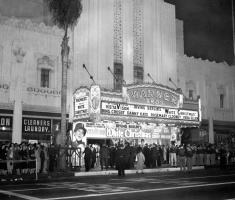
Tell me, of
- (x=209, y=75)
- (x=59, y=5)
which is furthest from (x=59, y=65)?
(x=209, y=75)

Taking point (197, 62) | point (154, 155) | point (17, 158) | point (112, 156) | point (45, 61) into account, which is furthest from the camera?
point (197, 62)

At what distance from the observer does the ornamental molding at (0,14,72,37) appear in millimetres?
26498

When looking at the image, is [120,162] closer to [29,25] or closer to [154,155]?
[154,155]

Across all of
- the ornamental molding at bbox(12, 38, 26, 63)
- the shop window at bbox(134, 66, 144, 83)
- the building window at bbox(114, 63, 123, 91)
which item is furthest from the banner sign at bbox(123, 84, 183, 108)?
the ornamental molding at bbox(12, 38, 26, 63)

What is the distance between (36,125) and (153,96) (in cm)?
877

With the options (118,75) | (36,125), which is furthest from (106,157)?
(118,75)

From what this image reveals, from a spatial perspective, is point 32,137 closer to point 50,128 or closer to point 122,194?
point 50,128

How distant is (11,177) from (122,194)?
27.9 feet

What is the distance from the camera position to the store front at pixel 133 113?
25031 mm

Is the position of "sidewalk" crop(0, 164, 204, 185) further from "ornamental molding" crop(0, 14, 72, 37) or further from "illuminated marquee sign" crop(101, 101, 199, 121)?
"ornamental molding" crop(0, 14, 72, 37)

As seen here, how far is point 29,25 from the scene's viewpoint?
2745cm

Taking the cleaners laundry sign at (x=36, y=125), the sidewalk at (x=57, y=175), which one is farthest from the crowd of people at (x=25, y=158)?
the cleaners laundry sign at (x=36, y=125)

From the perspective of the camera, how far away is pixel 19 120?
26.0m

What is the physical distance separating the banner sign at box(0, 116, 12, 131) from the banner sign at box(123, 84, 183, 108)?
26.8 feet
